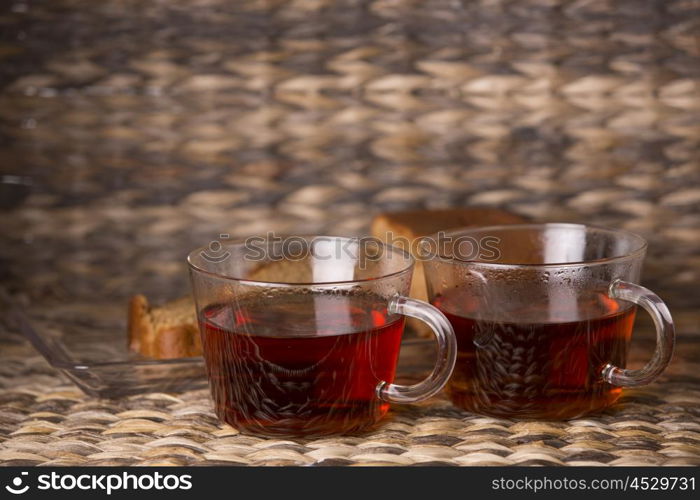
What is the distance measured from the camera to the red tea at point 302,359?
1.96ft

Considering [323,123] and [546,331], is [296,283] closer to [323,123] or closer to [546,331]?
[546,331]

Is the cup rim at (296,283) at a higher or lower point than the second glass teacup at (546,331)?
higher

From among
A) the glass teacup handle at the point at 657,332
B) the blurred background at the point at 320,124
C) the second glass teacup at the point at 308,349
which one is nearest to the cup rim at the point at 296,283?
the second glass teacup at the point at 308,349

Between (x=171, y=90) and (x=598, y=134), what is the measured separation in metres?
0.41

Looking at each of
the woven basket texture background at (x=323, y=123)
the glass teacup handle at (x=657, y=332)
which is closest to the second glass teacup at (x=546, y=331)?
the glass teacup handle at (x=657, y=332)

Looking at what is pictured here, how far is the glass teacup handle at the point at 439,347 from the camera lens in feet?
1.99

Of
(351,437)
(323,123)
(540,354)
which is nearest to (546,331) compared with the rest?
(540,354)

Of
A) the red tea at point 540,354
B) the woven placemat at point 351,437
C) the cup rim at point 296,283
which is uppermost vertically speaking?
the cup rim at point 296,283

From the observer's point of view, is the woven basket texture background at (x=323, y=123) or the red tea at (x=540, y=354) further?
the woven basket texture background at (x=323, y=123)

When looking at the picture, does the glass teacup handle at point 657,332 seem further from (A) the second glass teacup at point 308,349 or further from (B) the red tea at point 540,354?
(A) the second glass teacup at point 308,349

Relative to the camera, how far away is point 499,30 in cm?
92

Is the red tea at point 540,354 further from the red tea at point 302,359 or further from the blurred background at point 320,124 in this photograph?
the blurred background at point 320,124

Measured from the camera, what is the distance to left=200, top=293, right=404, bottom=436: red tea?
0.60m

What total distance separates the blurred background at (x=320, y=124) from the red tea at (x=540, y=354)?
0.97 ft
